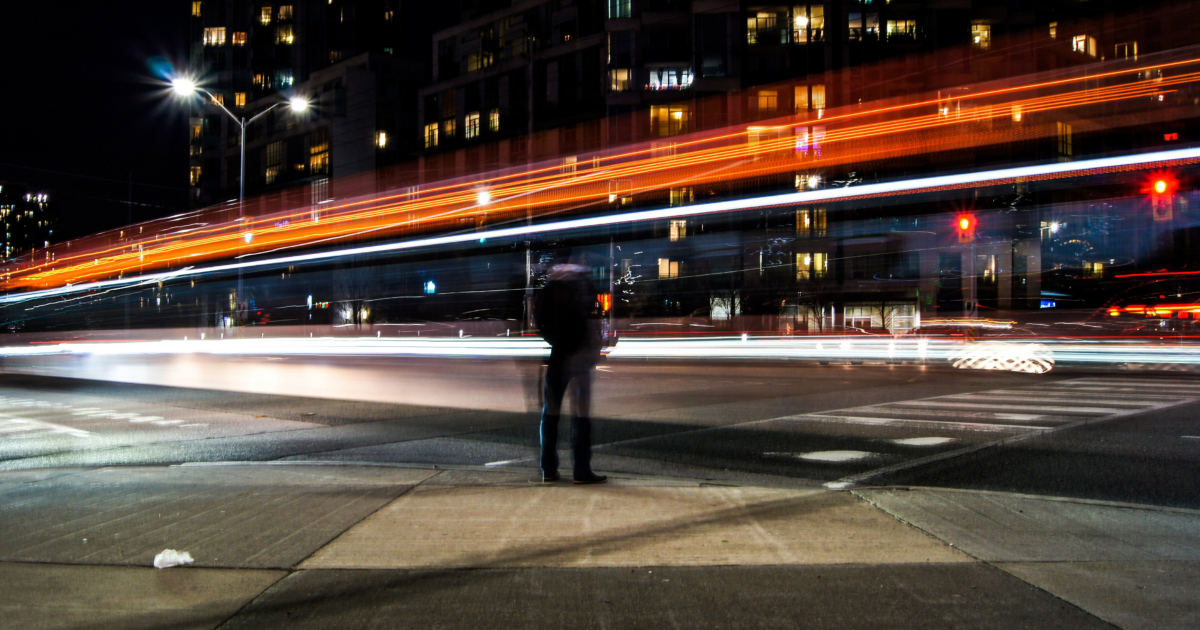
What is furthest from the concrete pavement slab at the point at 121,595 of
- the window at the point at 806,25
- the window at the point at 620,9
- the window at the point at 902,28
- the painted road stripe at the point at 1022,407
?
the window at the point at 620,9

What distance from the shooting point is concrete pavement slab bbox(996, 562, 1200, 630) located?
145 inches

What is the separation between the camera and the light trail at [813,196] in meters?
18.0

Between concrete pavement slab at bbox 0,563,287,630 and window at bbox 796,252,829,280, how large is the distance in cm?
4319

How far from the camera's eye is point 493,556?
4.56 meters

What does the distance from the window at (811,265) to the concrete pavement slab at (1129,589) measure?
41.9 metres

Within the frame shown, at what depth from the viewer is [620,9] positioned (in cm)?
5722

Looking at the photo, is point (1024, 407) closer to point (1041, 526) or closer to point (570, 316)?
point (1041, 526)

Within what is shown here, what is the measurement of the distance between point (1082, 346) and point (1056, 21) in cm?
5436

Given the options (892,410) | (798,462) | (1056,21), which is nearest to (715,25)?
(1056,21)

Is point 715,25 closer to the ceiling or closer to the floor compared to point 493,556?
closer to the ceiling

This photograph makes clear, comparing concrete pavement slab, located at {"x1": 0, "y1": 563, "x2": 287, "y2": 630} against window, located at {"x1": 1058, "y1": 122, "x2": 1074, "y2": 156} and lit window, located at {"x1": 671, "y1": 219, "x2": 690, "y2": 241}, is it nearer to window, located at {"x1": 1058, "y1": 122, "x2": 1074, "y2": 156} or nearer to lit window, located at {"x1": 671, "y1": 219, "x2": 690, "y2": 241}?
lit window, located at {"x1": 671, "y1": 219, "x2": 690, "y2": 241}

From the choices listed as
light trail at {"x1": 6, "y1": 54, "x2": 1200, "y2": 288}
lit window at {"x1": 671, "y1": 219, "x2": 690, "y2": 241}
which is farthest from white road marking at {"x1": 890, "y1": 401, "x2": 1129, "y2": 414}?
lit window at {"x1": 671, "y1": 219, "x2": 690, "y2": 241}

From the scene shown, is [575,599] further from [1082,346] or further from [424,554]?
[1082,346]

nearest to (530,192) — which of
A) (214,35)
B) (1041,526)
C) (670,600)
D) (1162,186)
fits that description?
(1162,186)
